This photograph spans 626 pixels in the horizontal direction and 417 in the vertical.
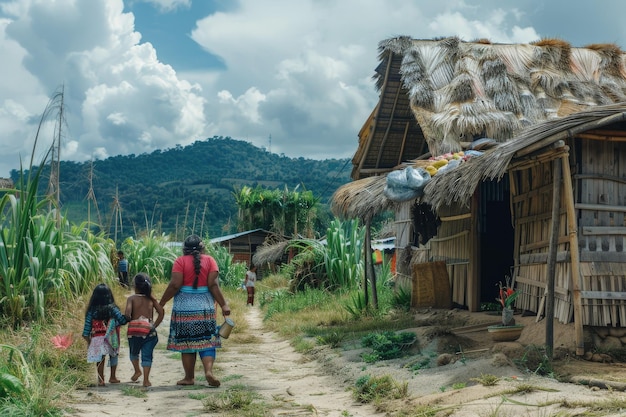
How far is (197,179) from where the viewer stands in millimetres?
69500

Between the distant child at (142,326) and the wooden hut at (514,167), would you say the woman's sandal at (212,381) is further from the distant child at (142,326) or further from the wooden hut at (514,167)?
the wooden hut at (514,167)

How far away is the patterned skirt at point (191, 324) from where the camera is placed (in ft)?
21.9

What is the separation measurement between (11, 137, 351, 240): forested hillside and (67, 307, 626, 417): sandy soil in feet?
107

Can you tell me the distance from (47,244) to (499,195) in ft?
21.8

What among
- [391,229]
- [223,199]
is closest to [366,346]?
[391,229]

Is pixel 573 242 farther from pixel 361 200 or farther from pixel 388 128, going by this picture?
pixel 388 128

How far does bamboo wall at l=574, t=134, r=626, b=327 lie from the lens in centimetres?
749

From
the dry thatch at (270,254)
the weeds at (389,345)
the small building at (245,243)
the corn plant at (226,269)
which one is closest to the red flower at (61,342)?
the weeds at (389,345)

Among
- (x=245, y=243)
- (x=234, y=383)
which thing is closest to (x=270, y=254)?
(x=245, y=243)

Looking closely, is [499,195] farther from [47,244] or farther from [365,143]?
[47,244]

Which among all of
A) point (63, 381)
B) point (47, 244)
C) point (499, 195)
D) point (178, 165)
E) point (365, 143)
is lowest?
point (63, 381)

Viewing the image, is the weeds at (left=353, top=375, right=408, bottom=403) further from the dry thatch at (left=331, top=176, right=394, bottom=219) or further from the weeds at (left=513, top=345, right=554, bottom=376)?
the dry thatch at (left=331, top=176, right=394, bottom=219)

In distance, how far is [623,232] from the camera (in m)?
7.73

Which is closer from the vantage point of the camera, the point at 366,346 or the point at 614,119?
the point at 614,119
